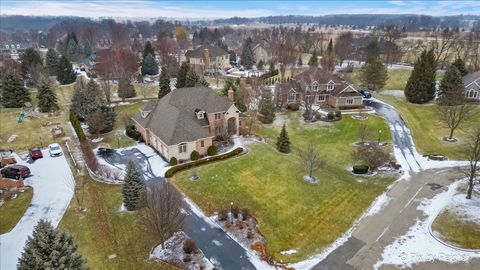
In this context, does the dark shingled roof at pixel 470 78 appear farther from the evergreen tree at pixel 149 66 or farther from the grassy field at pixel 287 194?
the evergreen tree at pixel 149 66

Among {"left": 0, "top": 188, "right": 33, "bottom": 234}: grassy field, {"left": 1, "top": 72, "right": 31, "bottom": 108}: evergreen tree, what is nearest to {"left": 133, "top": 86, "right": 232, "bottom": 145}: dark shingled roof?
{"left": 0, "top": 188, "right": 33, "bottom": 234}: grassy field

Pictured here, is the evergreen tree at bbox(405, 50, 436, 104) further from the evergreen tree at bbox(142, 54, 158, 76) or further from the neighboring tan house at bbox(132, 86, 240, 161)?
the evergreen tree at bbox(142, 54, 158, 76)

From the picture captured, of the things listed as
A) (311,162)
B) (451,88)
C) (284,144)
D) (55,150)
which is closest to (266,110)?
(284,144)

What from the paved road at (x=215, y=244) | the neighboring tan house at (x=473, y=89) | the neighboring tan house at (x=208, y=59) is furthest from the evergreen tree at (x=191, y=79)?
the neighboring tan house at (x=473, y=89)

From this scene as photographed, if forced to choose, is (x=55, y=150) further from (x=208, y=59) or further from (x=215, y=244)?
(x=208, y=59)

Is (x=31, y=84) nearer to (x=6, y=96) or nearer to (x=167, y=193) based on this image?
(x=6, y=96)

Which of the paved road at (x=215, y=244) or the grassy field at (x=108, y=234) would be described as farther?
the paved road at (x=215, y=244)
